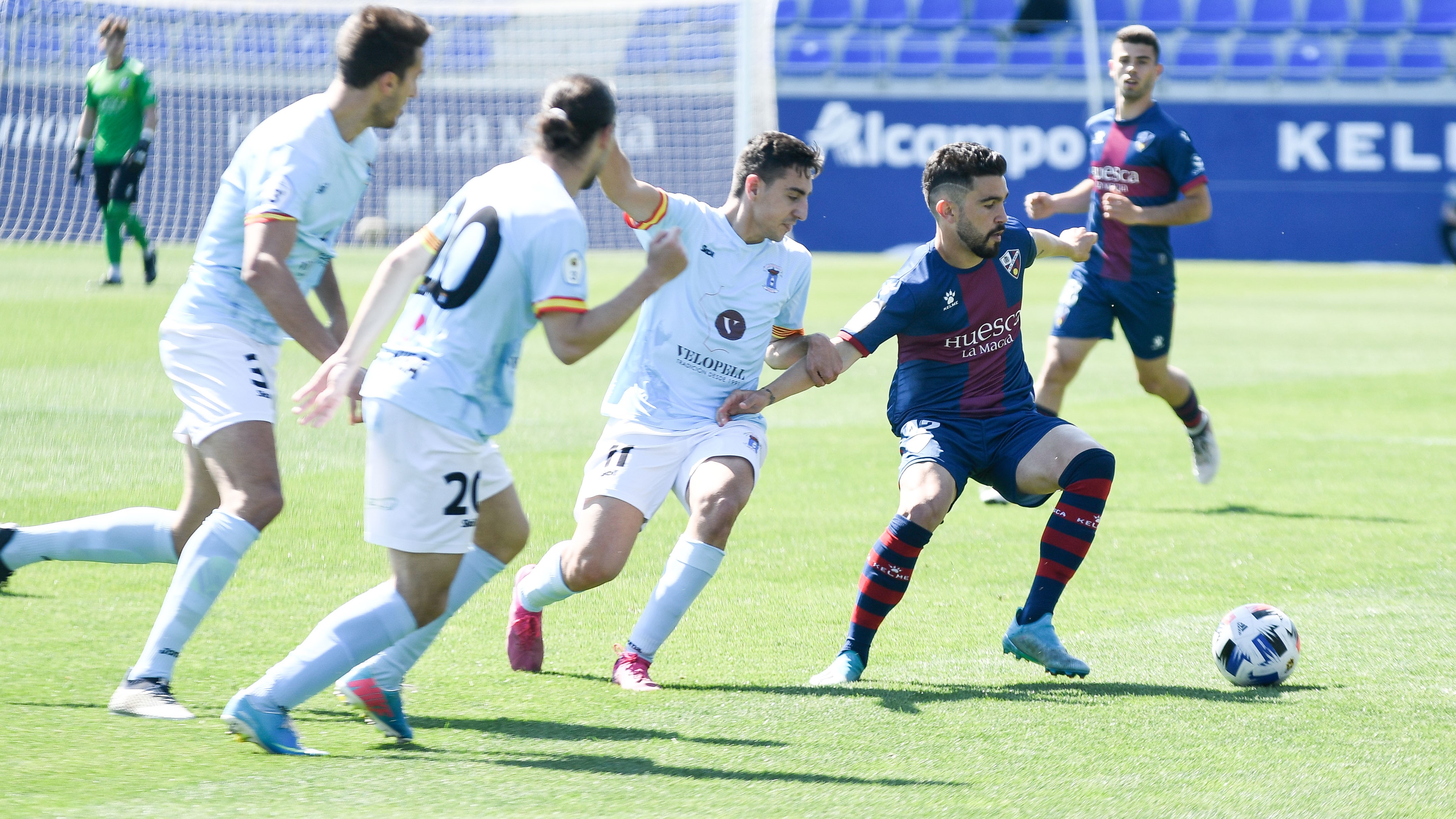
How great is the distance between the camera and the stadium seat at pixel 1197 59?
32688 millimetres

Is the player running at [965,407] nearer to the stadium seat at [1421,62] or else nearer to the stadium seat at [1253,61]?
the stadium seat at [1253,61]

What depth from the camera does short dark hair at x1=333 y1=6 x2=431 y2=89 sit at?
4289 millimetres

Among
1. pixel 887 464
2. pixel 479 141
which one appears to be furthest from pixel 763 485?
pixel 479 141

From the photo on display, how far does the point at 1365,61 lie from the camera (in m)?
32.9

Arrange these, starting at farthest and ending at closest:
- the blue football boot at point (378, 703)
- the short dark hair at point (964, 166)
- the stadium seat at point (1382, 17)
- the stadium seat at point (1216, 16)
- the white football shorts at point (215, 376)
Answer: the stadium seat at point (1216, 16), the stadium seat at point (1382, 17), the short dark hair at point (964, 166), the white football shorts at point (215, 376), the blue football boot at point (378, 703)

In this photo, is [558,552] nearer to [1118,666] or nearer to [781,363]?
[781,363]

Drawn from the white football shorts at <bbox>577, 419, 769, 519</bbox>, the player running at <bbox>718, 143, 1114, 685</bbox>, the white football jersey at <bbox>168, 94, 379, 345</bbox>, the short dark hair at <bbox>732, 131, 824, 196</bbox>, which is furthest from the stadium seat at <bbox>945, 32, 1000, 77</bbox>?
the white football jersey at <bbox>168, 94, 379, 345</bbox>

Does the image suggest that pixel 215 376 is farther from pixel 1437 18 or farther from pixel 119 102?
pixel 1437 18

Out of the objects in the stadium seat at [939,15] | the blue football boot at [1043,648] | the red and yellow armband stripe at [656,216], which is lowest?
the stadium seat at [939,15]

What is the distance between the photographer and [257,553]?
6.75 metres

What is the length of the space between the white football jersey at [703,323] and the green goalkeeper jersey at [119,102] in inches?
474

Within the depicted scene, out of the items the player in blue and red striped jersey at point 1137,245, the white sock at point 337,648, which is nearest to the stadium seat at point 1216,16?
the player in blue and red striped jersey at point 1137,245

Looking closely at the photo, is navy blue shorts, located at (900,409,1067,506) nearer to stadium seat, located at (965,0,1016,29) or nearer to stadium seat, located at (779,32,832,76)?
stadium seat, located at (779,32,832,76)

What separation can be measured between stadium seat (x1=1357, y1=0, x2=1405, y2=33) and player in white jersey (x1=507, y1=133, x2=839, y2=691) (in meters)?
32.5
